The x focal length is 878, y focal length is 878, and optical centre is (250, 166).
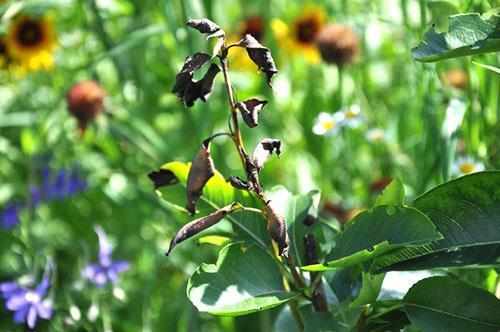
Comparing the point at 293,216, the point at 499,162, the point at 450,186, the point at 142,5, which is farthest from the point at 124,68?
the point at 450,186

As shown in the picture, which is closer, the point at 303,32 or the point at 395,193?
the point at 395,193

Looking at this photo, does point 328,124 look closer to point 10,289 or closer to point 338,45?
point 338,45

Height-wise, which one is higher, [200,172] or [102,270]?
[200,172]

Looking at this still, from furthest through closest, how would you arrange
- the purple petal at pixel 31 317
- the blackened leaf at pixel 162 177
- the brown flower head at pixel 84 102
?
the brown flower head at pixel 84 102
the purple petal at pixel 31 317
the blackened leaf at pixel 162 177

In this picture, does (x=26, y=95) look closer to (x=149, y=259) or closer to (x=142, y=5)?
(x=142, y=5)

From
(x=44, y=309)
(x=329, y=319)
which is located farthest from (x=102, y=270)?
(x=329, y=319)

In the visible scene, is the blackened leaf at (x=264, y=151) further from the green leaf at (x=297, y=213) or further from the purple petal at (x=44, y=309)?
the purple petal at (x=44, y=309)

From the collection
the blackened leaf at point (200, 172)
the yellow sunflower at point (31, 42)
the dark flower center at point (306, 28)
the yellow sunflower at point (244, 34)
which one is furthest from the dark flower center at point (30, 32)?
the blackened leaf at point (200, 172)

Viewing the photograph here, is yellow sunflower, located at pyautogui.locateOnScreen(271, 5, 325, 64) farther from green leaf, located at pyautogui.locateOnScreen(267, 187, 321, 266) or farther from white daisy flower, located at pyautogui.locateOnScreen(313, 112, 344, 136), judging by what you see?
green leaf, located at pyautogui.locateOnScreen(267, 187, 321, 266)
